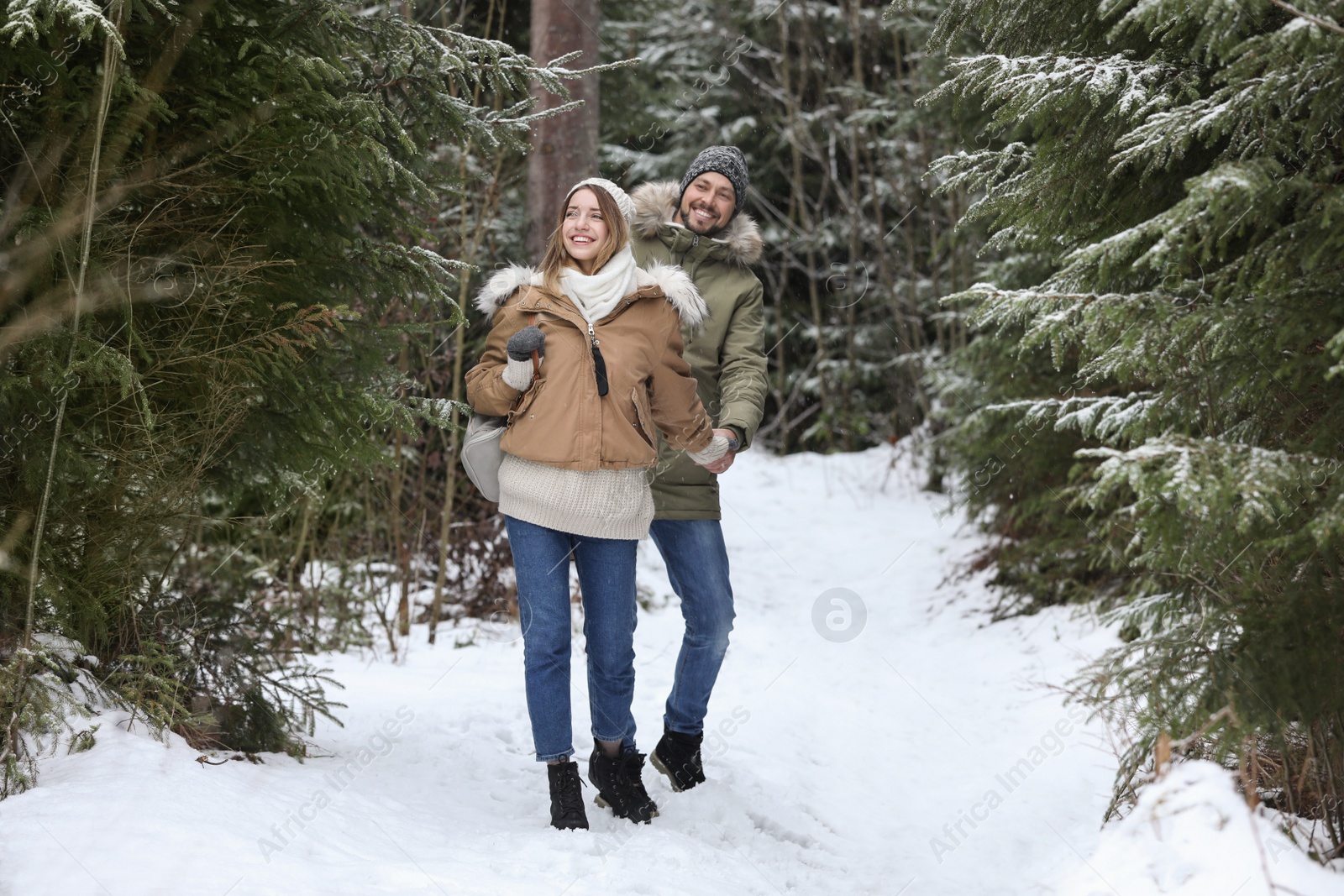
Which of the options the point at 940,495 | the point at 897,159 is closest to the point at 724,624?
the point at 940,495

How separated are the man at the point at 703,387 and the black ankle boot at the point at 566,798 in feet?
2.02

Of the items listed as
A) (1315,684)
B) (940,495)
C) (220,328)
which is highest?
(220,328)

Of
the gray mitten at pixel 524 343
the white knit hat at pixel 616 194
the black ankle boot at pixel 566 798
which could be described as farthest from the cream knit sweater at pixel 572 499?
the white knit hat at pixel 616 194

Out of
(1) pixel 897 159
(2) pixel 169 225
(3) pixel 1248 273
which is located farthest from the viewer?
(1) pixel 897 159

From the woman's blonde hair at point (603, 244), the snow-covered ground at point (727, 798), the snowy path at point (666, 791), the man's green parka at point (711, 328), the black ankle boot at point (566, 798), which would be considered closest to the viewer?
the snow-covered ground at point (727, 798)

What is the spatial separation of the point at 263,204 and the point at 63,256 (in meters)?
0.63

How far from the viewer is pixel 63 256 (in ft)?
9.16

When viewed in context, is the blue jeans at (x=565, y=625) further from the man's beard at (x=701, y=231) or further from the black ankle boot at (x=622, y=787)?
the man's beard at (x=701, y=231)

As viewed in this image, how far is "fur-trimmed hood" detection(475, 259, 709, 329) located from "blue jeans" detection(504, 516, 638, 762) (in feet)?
2.28

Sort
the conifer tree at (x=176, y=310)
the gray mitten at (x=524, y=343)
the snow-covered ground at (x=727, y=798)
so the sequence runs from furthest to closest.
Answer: the gray mitten at (x=524, y=343), the conifer tree at (x=176, y=310), the snow-covered ground at (x=727, y=798)

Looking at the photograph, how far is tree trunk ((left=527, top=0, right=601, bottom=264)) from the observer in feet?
20.8

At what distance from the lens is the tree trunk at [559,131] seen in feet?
20.8

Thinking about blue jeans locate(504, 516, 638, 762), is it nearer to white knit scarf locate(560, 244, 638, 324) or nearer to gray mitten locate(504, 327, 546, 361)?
gray mitten locate(504, 327, 546, 361)

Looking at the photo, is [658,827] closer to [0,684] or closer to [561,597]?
[561,597]
